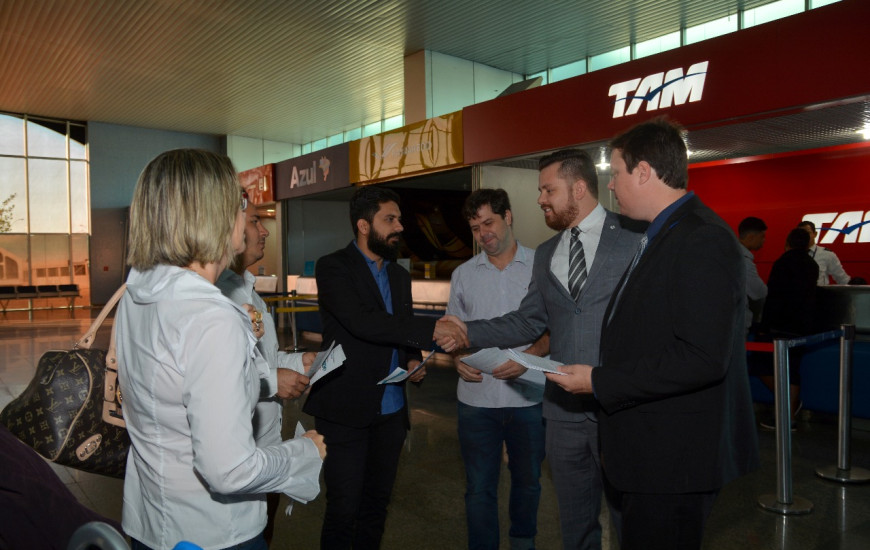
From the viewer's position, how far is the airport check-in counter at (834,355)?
16.9 ft

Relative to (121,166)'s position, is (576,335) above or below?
below

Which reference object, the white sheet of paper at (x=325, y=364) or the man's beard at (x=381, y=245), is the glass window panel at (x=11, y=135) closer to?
the man's beard at (x=381, y=245)

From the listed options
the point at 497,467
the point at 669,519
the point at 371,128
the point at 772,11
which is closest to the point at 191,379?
the point at 669,519

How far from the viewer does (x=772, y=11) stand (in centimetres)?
1119

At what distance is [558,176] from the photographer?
2.45 metres

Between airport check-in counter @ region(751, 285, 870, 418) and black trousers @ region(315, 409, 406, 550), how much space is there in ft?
14.6

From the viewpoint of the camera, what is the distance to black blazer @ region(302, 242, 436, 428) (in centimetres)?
250

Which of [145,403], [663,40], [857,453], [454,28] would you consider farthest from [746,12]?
[145,403]

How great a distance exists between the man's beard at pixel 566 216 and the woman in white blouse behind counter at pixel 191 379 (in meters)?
1.42

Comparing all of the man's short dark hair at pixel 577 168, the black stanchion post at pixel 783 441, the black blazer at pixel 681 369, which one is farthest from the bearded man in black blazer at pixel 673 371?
the black stanchion post at pixel 783 441

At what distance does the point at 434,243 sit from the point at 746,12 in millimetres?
7545

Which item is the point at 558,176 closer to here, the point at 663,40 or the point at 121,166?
the point at 663,40

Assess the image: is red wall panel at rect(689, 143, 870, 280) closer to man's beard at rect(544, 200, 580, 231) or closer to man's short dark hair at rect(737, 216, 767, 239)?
man's short dark hair at rect(737, 216, 767, 239)

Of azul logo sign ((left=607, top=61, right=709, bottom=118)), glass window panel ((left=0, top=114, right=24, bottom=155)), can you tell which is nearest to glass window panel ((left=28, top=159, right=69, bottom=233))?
glass window panel ((left=0, top=114, right=24, bottom=155))
